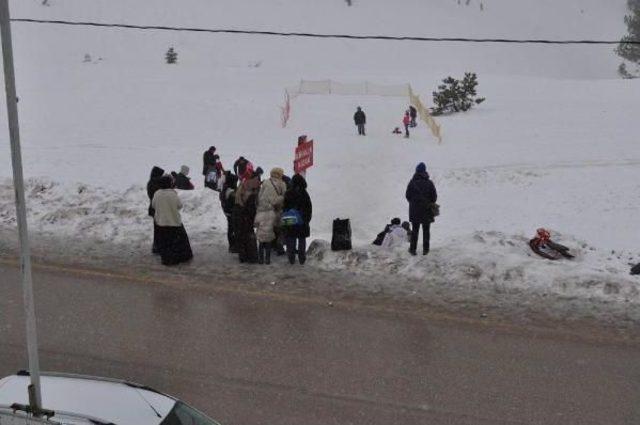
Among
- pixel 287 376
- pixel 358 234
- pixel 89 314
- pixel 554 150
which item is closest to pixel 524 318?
pixel 287 376

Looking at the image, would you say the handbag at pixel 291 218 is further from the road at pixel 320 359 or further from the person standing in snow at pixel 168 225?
the person standing in snow at pixel 168 225

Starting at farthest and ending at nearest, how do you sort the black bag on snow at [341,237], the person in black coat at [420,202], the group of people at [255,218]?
Result: the person in black coat at [420,202] < the black bag on snow at [341,237] < the group of people at [255,218]

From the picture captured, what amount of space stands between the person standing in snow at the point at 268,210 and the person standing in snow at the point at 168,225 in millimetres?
1152

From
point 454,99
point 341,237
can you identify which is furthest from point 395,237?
point 454,99

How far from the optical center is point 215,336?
8.88 metres

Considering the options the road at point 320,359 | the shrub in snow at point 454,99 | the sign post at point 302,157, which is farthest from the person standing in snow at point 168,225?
the shrub in snow at point 454,99

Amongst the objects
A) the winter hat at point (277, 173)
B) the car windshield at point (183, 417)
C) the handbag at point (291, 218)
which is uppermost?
the winter hat at point (277, 173)

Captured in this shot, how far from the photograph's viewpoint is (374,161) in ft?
84.0

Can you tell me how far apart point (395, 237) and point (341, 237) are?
1142mm

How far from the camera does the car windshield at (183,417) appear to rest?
15.4 feet

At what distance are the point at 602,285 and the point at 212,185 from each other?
33.2 ft

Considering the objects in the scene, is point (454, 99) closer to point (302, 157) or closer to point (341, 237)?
point (302, 157)

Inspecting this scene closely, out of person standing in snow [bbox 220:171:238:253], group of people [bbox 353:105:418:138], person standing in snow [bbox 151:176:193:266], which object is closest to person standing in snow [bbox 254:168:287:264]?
person standing in snow [bbox 220:171:238:253]

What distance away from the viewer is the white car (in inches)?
173
